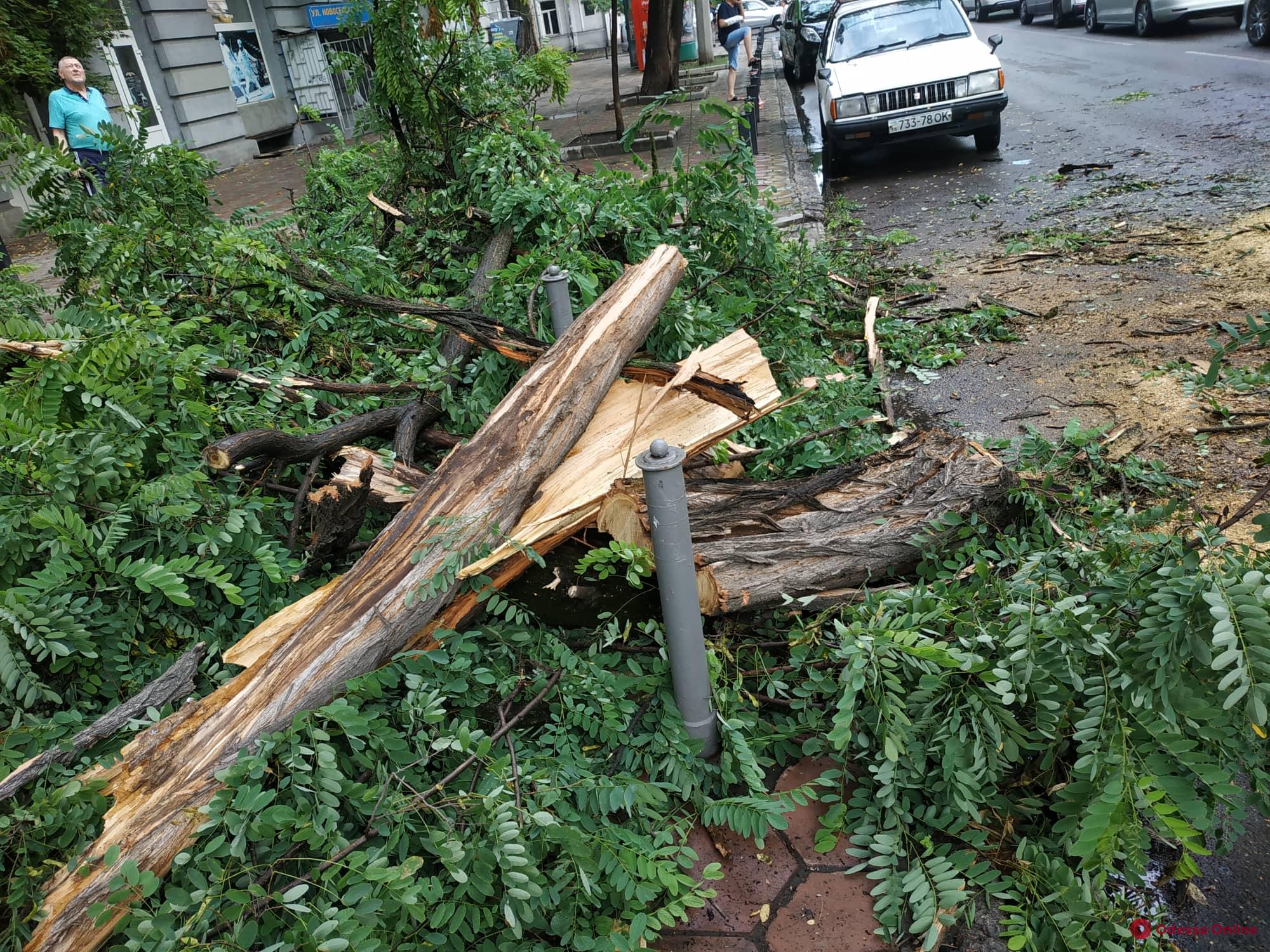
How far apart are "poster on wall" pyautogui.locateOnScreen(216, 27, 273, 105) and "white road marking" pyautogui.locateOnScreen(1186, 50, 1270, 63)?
1927cm

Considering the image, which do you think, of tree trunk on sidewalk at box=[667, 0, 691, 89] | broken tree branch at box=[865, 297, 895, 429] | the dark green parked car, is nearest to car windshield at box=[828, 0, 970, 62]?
tree trunk on sidewalk at box=[667, 0, 691, 89]

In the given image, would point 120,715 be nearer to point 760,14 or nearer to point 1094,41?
point 1094,41

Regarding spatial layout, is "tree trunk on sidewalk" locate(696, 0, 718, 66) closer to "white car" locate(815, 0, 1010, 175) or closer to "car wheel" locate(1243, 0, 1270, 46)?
"car wheel" locate(1243, 0, 1270, 46)

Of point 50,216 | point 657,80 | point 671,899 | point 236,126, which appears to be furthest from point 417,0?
point 236,126

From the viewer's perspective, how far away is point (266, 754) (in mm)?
2176

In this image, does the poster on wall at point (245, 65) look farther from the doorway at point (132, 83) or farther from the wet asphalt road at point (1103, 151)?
the wet asphalt road at point (1103, 151)

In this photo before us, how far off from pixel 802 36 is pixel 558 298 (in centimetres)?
1668

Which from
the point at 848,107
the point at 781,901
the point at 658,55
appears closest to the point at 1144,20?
the point at 658,55

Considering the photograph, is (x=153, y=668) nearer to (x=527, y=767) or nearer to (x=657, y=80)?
(x=527, y=767)

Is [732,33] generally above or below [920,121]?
above

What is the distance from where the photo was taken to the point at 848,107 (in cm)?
995

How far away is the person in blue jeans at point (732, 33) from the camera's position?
16391mm

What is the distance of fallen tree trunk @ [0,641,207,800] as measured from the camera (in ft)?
7.31

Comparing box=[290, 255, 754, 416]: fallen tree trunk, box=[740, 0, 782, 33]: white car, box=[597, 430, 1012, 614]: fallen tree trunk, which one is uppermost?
box=[740, 0, 782, 33]: white car
